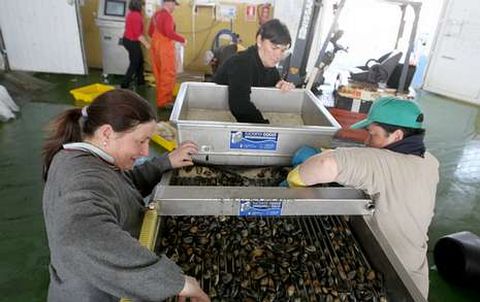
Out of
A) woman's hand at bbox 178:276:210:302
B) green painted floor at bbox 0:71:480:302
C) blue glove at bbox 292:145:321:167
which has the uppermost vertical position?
blue glove at bbox 292:145:321:167

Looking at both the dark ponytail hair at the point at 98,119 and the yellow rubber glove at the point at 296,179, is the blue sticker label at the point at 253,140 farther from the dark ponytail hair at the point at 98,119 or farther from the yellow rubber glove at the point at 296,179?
the dark ponytail hair at the point at 98,119

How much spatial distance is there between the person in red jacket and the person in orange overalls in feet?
0.91

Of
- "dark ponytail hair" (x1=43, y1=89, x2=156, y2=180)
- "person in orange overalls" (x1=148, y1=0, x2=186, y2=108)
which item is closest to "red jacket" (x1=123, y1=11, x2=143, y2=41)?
"person in orange overalls" (x1=148, y1=0, x2=186, y2=108)

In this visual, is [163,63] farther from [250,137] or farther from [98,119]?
[98,119]

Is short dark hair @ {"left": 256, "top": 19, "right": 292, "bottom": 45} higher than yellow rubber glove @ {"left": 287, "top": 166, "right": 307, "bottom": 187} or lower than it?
higher

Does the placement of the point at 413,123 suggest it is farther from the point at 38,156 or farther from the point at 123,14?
the point at 123,14

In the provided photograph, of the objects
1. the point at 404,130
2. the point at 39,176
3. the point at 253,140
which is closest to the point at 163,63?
the point at 39,176

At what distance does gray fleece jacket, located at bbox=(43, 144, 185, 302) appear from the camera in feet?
2.46

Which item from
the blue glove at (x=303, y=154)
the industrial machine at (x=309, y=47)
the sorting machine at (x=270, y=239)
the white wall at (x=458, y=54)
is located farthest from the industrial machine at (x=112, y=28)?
the white wall at (x=458, y=54)

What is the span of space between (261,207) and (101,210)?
0.50 m

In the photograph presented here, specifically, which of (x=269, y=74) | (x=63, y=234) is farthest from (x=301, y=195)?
(x=269, y=74)

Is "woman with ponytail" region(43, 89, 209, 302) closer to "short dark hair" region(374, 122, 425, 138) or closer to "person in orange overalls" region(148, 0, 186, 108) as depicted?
"short dark hair" region(374, 122, 425, 138)

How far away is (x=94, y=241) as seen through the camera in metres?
0.75

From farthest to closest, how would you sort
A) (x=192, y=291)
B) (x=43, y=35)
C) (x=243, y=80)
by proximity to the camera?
1. (x=43, y=35)
2. (x=243, y=80)
3. (x=192, y=291)
